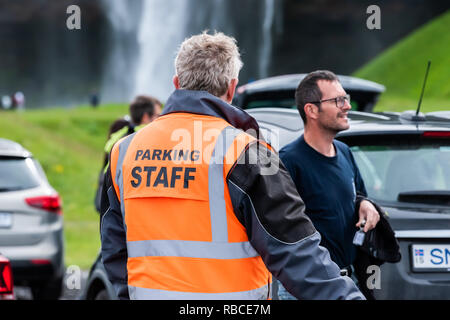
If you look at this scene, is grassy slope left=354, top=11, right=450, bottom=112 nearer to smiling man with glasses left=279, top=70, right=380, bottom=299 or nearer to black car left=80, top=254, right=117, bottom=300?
black car left=80, top=254, right=117, bottom=300

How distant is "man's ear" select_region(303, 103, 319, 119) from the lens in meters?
3.77

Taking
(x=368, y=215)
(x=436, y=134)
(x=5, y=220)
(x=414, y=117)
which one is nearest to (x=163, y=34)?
(x=5, y=220)

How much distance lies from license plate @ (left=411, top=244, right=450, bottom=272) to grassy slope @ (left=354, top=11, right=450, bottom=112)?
74.7 feet

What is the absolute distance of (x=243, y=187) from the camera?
2.46m

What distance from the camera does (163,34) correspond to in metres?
44.3

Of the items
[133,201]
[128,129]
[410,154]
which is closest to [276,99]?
[128,129]

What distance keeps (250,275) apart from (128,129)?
15.0 feet

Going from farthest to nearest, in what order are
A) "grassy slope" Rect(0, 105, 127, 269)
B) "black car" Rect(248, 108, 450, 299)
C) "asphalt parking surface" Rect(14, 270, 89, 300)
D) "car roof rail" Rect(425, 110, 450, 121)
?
1. "grassy slope" Rect(0, 105, 127, 269)
2. "asphalt parking surface" Rect(14, 270, 89, 300)
3. "car roof rail" Rect(425, 110, 450, 121)
4. "black car" Rect(248, 108, 450, 299)

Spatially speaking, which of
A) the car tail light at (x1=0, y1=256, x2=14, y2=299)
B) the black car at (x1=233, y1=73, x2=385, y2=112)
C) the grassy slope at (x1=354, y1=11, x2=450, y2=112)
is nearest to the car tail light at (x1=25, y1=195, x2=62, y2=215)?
the black car at (x1=233, y1=73, x2=385, y2=112)

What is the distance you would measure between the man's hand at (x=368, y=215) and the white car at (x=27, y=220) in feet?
15.9

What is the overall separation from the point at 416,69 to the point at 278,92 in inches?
1154

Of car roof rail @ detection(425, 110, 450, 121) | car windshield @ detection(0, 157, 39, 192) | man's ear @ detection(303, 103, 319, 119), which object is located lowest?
car windshield @ detection(0, 157, 39, 192)

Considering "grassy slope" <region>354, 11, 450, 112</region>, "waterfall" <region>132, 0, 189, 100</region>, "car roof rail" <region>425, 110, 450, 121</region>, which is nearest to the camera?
"car roof rail" <region>425, 110, 450, 121</region>
